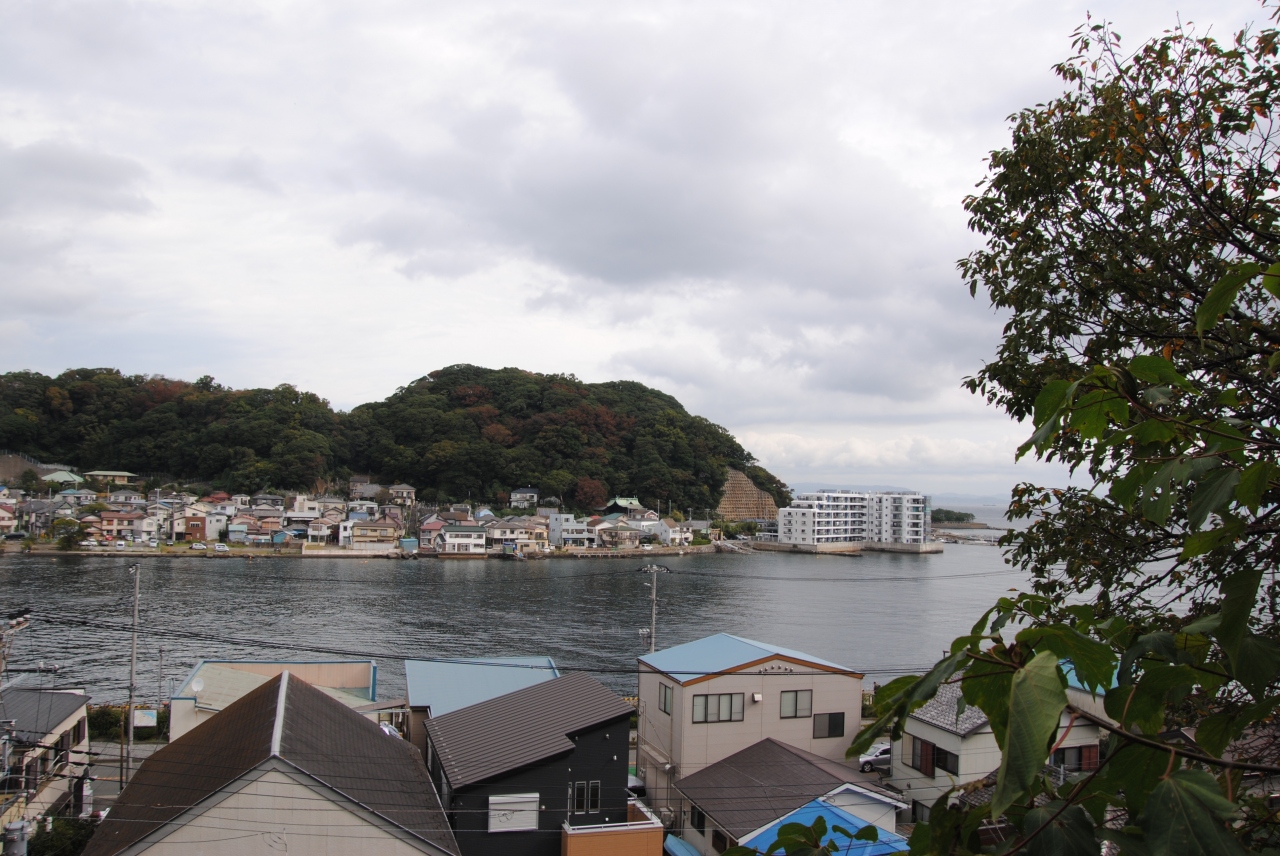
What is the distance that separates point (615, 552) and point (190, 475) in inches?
962

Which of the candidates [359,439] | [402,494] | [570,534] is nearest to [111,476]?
[359,439]

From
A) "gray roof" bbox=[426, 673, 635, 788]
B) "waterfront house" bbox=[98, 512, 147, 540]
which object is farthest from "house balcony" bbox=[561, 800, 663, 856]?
"waterfront house" bbox=[98, 512, 147, 540]

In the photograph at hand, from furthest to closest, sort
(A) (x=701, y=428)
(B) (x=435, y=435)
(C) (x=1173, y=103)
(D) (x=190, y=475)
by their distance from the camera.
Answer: (A) (x=701, y=428)
(B) (x=435, y=435)
(D) (x=190, y=475)
(C) (x=1173, y=103)

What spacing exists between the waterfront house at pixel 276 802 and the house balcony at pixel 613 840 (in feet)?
3.44

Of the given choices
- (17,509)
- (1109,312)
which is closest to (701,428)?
(17,509)

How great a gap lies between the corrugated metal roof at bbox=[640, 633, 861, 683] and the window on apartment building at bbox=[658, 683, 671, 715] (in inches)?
6.5

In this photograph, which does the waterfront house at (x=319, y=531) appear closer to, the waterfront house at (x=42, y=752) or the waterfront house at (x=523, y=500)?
the waterfront house at (x=523, y=500)

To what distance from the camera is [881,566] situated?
35.8m

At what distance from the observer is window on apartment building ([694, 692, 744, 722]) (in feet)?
24.8

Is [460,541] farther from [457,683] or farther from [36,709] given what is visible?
[36,709]

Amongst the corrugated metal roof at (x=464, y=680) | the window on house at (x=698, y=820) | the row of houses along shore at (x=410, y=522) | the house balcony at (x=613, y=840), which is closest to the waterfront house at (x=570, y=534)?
the row of houses along shore at (x=410, y=522)

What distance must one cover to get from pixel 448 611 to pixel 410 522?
65.1 ft

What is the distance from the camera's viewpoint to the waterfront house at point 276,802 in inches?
169

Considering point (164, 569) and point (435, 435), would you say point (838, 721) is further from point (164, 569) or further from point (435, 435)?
point (435, 435)
